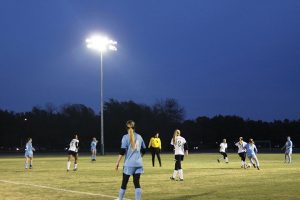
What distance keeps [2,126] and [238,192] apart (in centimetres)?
12816

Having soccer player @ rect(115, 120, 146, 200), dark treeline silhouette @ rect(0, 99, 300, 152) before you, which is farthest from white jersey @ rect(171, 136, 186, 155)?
Answer: dark treeline silhouette @ rect(0, 99, 300, 152)

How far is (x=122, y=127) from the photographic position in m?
132

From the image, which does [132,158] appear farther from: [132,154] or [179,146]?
[179,146]

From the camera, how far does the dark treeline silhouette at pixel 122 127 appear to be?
437 feet

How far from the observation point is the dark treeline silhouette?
133 m

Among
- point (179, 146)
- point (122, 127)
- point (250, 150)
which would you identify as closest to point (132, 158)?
point (179, 146)

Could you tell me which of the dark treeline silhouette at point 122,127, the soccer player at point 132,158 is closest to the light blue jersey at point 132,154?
the soccer player at point 132,158

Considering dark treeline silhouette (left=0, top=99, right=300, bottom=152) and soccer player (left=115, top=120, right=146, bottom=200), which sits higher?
dark treeline silhouette (left=0, top=99, right=300, bottom=152)

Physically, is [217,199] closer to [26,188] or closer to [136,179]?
[136,179]

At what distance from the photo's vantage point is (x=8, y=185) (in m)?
20.2

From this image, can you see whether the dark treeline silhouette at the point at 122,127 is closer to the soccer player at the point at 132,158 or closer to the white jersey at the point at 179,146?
the white jersey at the point at 179,146

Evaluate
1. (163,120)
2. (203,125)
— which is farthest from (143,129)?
(203,125)

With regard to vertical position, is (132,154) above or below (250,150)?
below

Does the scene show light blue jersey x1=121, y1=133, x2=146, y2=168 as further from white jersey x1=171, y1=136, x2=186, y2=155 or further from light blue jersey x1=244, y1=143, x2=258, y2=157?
light blue jersey x1=244, y1=143, x2=258, y2=157
